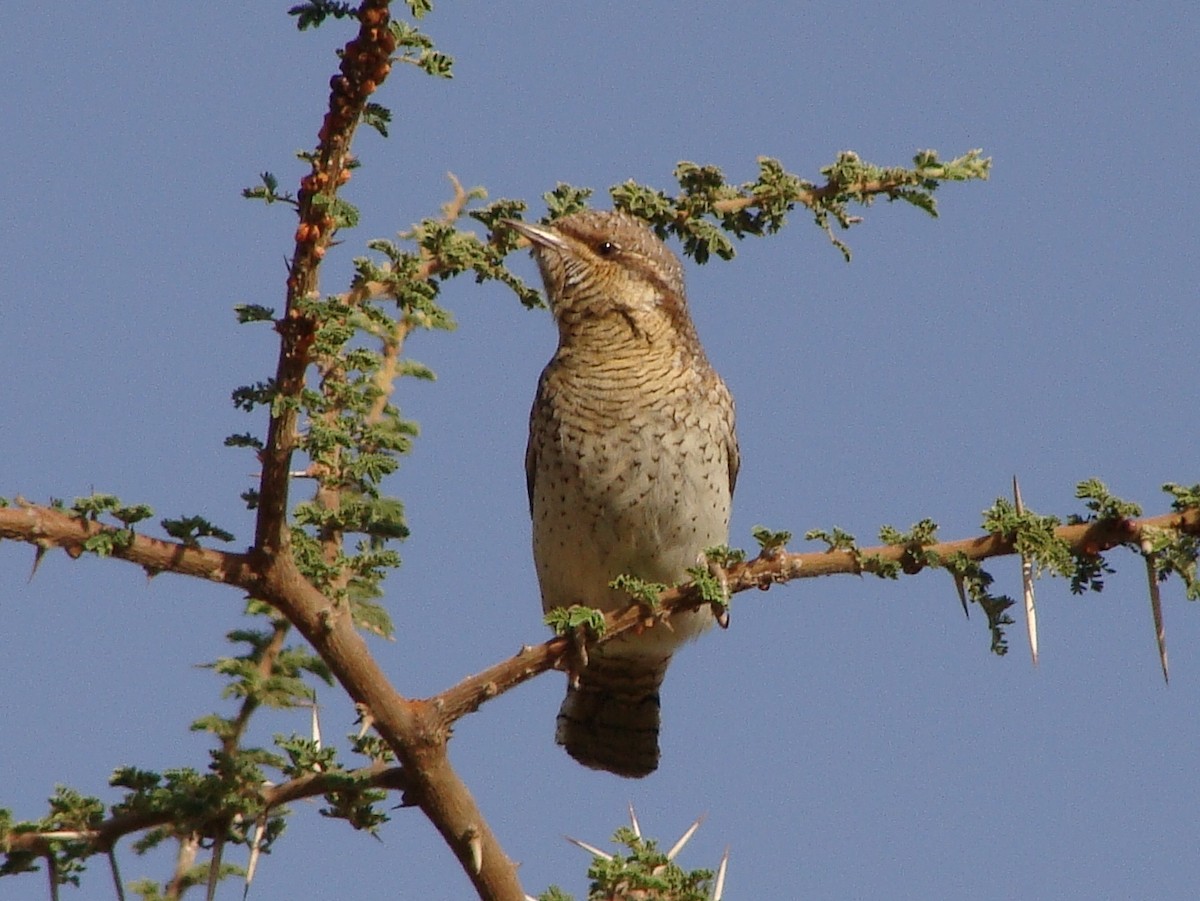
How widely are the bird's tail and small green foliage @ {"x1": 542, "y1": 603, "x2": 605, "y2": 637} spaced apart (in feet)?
9.20

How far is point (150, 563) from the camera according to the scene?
146 inches

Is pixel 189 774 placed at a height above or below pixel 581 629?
below

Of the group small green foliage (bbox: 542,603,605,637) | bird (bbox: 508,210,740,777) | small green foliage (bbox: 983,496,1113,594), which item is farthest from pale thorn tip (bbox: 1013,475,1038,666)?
bird (bbox: 508,210,740,777)

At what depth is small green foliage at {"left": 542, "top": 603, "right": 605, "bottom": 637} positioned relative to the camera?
4523mm

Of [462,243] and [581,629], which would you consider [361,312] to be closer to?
[462,243]

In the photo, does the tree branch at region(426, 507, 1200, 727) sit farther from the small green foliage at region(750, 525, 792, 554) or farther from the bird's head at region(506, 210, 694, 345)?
the bird's head at region(506, 210, 694, 345)

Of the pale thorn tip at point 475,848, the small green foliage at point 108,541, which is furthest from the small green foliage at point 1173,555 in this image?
the small green foliage at point 108,541

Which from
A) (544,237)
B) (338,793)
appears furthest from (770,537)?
(544,237)

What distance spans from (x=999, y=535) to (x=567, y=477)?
2674 millimetres

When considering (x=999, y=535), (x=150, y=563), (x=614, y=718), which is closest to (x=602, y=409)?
(x=614, y=718)

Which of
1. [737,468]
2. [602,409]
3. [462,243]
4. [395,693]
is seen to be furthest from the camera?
[737,468]

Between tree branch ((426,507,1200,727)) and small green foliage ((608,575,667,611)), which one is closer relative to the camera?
tree branch ((426,507,1200,727))

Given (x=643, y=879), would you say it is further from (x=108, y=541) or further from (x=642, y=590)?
(x=108, y=541)

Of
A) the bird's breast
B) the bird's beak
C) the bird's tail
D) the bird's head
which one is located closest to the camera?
the bird's beak
